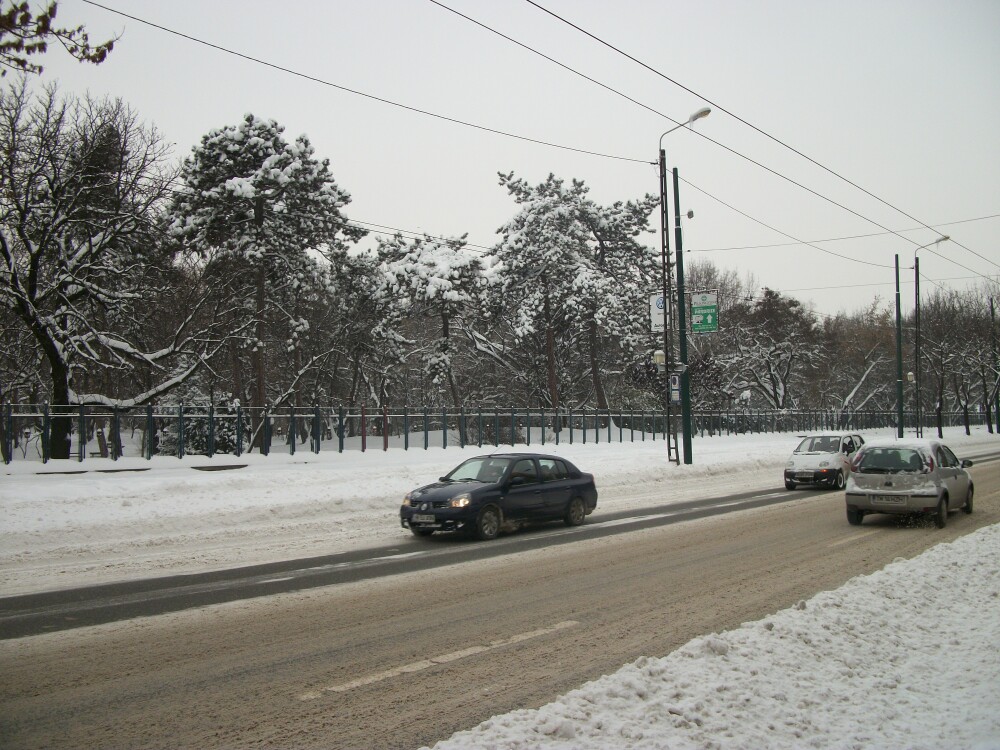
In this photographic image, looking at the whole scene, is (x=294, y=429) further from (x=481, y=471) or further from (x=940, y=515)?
(x=940, y=515)

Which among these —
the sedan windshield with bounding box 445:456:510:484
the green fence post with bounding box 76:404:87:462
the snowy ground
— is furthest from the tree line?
the sedan windshield with bounding box 445:456:510:484

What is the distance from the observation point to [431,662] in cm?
653

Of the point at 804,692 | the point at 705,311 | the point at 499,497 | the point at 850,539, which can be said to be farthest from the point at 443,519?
the point at 705,311

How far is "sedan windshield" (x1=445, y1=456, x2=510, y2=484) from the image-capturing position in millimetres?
14781

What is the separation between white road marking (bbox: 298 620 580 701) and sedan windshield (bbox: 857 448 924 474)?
31.4 feet

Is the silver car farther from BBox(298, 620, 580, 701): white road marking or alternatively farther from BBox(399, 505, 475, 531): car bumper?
BBox(298, 620, 580, 701): white road marking

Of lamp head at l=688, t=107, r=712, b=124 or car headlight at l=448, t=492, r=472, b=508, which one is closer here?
car headlight at l=448, t=492, r=472, b=508

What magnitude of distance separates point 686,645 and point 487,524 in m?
7.81

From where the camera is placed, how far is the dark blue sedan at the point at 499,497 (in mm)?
13766

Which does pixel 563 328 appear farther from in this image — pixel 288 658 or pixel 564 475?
pixel 288 658

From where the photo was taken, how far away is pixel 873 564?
10.7 m

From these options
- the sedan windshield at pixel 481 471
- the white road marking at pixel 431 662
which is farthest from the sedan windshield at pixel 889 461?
the white road marking at pixel 431 662

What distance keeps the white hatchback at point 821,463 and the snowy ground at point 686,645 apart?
14.9ft

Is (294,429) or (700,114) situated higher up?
(700,114)
